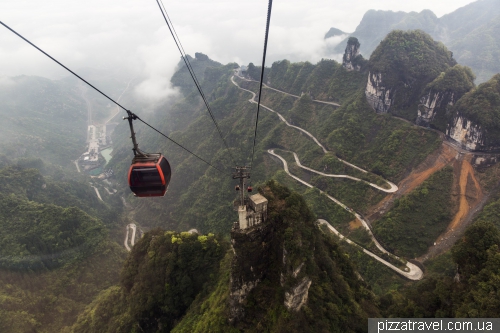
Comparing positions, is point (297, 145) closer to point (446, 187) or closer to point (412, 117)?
point (412, 117)

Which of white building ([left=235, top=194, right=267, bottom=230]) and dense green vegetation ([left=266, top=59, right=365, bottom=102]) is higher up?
dense green vegetation ([left=266, top=59, right=365, bottom=102])

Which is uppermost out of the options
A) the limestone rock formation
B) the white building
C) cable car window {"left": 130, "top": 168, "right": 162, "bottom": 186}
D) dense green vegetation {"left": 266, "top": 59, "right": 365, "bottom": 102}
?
dense green vegetation {"left": 266, "top": 59, "right": 365, "bottom": 102}

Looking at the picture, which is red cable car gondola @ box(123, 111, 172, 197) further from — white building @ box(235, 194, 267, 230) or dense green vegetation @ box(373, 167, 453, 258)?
dense green vegetation @ box(373, 167, 453, 258)

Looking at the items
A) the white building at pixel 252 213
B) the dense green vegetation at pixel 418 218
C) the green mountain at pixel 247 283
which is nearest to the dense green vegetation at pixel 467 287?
the green mountain at pixel 247 283

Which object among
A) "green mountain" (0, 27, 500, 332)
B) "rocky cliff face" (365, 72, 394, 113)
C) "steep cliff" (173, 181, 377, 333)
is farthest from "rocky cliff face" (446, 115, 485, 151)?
"steep cliff" (173, 181, 377, 333)

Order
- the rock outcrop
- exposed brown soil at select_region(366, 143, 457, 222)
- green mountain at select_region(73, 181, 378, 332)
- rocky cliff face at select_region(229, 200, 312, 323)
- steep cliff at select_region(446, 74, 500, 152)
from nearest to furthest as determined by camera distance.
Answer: rocky cliff face at select_region(229, 200, 312, 323) < the rock outcrop < green mountain at select_region(73, 181, 378, 332) < steep cliff at select_region(446, 74, 500, 152) < exposed brown soil at select_region(366, 143, 457, 222)

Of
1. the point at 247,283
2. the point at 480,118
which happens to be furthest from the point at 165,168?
the point at 480,118

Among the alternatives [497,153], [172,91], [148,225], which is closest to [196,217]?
[148,225]
